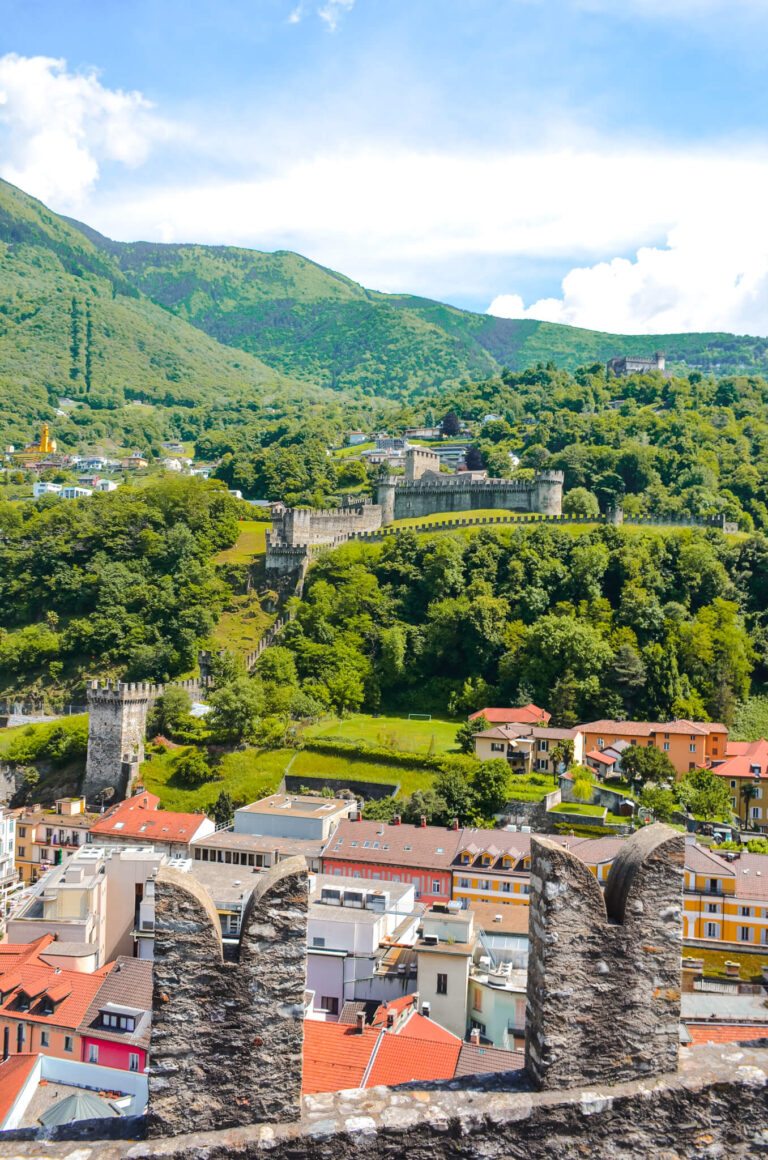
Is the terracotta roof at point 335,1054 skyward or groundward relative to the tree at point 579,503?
groundward

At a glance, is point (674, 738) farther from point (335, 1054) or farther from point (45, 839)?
point (335, 1054)

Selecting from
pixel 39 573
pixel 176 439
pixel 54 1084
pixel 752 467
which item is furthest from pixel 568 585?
pixel 176 439

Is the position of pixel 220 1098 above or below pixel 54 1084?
above

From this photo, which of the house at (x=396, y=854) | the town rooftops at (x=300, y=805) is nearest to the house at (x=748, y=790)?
the house at (x=396, y=854)

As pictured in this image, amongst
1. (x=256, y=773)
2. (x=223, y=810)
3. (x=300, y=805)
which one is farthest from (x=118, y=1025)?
(x=256, y=773)

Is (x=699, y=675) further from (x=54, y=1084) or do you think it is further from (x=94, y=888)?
(x=54, y=1084)

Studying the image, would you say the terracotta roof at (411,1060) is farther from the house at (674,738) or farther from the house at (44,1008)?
the house at (674,738)

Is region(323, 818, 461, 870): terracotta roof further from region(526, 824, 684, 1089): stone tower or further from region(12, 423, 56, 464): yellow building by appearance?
region(12, 423, 56, 464): yellow building
